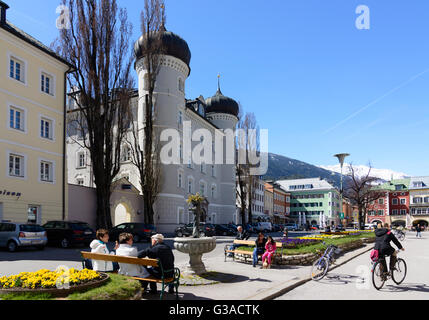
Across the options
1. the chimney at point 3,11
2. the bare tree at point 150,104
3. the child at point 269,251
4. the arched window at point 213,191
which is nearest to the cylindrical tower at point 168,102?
the bare tree at point 150,104

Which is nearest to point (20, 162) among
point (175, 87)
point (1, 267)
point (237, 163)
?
point (1, 267)

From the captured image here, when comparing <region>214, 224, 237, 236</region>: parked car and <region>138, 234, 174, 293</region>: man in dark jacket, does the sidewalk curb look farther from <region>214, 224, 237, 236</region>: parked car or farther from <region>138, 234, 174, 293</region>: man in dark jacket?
<region>214, 224, 237, 236</region>: parked car

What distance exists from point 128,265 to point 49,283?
222cm

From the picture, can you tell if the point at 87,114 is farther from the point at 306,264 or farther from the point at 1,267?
the point at 306,264

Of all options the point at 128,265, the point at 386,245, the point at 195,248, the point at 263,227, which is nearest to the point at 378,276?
the point at 386,245

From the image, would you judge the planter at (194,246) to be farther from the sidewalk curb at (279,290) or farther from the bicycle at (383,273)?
the bicycle at (383,273)

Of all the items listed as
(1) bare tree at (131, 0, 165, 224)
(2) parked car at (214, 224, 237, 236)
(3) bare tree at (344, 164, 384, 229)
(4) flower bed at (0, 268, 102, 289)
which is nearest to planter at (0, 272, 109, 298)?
(4) flower bed at (0, 268, 102, 289)

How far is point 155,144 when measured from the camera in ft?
123

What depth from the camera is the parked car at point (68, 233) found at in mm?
19984

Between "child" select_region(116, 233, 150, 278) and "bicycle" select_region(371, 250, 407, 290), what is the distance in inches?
208

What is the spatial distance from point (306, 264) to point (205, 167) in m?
37.5

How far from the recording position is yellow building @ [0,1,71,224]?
22.0 m

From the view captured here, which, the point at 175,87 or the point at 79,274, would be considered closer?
the point at 79,274

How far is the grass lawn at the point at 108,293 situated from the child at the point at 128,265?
2.36ft
